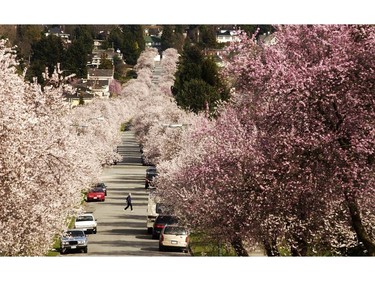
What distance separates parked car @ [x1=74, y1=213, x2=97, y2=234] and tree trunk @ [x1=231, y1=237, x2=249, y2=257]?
2270 cm

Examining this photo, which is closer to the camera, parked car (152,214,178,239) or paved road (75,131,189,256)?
paved road (75,131,189,256)

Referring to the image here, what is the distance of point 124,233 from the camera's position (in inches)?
2167

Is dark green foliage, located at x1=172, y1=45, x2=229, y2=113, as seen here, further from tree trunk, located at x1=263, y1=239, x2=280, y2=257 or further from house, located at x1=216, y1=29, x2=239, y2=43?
tree trunk, located at x1=263, y1=239, x2=280, y2=257

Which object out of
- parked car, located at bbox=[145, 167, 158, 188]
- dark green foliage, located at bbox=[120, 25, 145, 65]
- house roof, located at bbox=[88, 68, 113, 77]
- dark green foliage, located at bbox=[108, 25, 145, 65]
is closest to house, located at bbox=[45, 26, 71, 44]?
dark green foliage, located at bbox=[108, 25, 145, 65]

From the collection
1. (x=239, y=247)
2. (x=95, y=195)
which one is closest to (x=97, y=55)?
(x=239, y=247)

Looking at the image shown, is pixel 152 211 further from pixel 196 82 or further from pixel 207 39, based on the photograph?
pixel 196 82

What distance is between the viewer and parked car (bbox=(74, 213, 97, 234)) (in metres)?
52.7

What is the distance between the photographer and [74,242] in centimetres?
4488

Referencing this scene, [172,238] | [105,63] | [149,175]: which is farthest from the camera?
[149,175]

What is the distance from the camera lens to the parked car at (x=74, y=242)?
138 feet

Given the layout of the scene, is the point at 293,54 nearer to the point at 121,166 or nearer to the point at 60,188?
the point at 60,188

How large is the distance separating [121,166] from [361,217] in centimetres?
5479

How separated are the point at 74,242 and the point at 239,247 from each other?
52.0 feet

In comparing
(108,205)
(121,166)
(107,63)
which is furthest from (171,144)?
(107,63)
